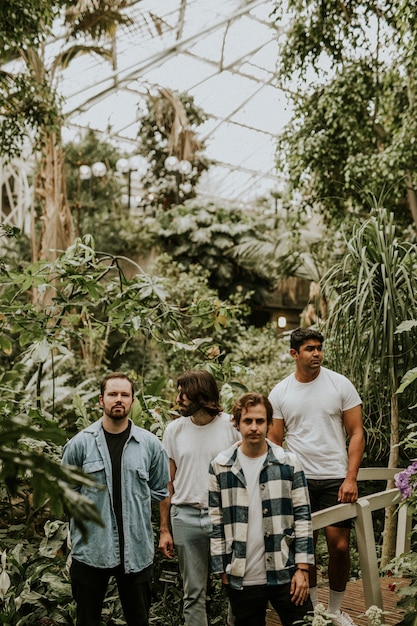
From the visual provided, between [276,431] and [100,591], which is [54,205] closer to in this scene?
[276,431]

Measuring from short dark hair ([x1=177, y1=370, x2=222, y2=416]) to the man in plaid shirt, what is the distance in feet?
1.48

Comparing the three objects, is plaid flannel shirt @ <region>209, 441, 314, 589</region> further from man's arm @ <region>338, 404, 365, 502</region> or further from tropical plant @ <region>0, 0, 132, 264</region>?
tropical plant @ <region>0, 0, 132, 264</region>

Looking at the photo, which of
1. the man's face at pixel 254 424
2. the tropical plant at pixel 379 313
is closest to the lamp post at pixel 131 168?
the tropical plant at pixel 379 313

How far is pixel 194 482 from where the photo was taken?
3.08 meters

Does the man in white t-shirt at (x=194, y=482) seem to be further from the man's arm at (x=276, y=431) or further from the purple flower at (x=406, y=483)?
the purple flower at (x=406, y=483)

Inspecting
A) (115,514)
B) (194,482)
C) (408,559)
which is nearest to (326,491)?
(408,559)

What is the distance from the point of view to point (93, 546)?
2812 millimetres

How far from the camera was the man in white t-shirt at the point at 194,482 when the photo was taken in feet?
9.93

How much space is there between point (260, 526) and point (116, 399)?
2.40 feet

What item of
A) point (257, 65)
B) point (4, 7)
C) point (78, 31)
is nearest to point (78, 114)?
Result: point (257, 65)

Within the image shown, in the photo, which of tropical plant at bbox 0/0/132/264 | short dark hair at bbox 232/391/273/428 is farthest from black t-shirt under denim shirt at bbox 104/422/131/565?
tropical plant at bbox 0/0/132/264

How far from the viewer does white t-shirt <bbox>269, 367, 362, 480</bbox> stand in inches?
130

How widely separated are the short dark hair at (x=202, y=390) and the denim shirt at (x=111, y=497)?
9.4 inches

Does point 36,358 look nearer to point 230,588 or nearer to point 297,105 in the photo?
point 230,588
